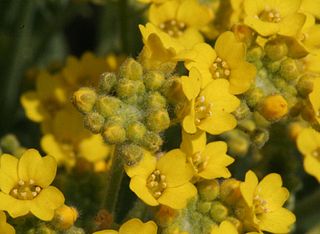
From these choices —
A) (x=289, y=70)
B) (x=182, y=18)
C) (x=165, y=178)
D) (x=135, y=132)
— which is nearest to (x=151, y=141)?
(x=135, y=132)

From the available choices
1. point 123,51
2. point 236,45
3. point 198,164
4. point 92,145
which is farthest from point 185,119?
point 123,51

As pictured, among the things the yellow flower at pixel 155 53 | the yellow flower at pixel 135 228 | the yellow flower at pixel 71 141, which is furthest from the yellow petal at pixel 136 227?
the yellow flower at pixel 71 141

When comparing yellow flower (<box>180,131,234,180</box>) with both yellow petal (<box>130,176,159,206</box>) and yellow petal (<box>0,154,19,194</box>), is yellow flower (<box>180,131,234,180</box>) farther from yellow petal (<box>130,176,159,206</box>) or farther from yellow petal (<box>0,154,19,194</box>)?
yellow petal (<box>0,154,19,194</box>)

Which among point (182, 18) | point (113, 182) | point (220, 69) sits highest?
point (220, 69)

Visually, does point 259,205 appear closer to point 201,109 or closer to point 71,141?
point 201,109

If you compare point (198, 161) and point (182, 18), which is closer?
point (198, 161)
